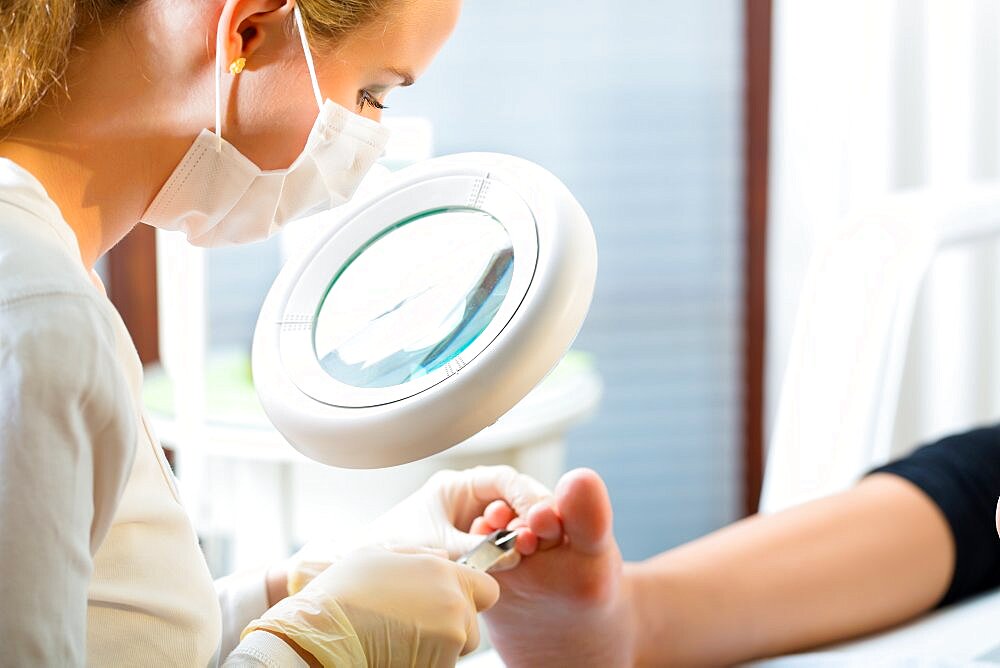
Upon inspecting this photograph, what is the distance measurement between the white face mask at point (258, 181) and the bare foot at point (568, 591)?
12.2 inches

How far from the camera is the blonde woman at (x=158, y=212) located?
58 cm

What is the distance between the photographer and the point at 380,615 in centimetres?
76

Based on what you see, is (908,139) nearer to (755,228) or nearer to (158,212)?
(755,228)

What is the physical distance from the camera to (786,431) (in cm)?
123

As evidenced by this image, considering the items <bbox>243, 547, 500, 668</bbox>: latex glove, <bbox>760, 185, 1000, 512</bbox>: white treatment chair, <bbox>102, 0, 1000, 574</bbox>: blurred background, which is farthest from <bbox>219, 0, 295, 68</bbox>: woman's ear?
<bbox>102, 0, 1000, 574</bbox>: blurred background

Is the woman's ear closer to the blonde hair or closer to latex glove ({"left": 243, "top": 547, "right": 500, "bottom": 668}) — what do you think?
the blonde hair

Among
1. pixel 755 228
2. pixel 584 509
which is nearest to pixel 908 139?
pixel 755 228

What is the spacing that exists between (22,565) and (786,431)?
0.86 metres

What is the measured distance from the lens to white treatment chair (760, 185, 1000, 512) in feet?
3.90

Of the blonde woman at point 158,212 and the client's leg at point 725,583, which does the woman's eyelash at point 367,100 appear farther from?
the client's leg at point 725,583

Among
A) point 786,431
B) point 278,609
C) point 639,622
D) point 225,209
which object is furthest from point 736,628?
point 225,209

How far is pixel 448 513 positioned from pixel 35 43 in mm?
524

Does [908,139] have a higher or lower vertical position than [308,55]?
lower

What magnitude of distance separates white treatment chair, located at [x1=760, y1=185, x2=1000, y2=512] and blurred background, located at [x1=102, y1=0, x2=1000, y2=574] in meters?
0.77
